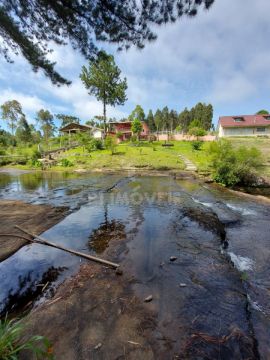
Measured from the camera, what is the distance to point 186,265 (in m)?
4.62

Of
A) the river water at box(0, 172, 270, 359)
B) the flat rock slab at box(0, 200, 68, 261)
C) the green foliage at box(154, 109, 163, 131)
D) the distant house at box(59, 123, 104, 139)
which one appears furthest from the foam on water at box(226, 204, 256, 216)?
the green foliage at box(154, 109, 163, 131)

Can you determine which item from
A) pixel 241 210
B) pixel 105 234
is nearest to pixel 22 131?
pixel 105 234

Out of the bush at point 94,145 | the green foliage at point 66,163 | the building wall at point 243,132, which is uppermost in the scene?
the building wall at point 243,132

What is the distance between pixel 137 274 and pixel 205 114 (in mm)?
51588

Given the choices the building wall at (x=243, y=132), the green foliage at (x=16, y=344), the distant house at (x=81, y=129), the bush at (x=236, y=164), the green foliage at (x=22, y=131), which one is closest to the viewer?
the green foliage at (x=16, y=344)

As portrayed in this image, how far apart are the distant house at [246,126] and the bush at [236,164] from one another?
2268 cm

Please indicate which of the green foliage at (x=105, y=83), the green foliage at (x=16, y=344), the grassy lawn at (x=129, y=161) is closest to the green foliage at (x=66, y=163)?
the grassy lawn at (x=129, y=161)

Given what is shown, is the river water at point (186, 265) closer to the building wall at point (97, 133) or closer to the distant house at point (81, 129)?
the distant house at point (81, 129)

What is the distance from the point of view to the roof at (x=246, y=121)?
32281 mm

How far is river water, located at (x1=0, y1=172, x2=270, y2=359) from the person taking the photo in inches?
115

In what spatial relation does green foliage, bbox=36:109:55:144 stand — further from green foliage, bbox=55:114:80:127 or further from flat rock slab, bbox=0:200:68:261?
flat rock slab, bbox=0:200:68:261

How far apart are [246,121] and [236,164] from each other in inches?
1005

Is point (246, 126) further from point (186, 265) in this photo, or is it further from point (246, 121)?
point (186, 265)

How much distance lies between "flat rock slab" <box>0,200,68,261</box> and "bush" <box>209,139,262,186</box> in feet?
34.4
